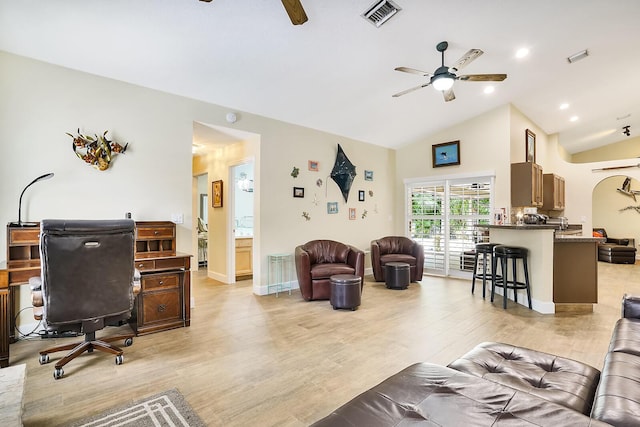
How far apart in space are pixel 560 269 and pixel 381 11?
3.96 meters

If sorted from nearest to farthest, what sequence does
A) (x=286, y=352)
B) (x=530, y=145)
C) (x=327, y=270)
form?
(x=286, y=352) → (x=327, y=270) → (x=530, y=145)

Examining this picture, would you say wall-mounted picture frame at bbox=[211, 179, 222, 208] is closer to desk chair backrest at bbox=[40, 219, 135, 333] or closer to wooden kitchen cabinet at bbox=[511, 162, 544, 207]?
desk chair backrest at bbox=[40, 219, 135, 333]

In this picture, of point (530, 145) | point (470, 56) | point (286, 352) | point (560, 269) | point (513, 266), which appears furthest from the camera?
point (530, 145)

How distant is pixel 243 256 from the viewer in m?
6.21

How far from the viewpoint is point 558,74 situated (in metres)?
5.00

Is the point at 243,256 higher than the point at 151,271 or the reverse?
the reverse

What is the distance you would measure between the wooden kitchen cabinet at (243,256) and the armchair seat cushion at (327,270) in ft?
6.14

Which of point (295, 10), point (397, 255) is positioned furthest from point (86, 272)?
point (397, 255)

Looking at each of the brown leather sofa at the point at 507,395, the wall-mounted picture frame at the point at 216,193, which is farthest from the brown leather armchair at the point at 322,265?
the brown leather sofa at the point at 507,395

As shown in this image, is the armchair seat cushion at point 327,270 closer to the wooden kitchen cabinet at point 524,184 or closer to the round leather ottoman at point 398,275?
the round leather ottoman at point 398,275

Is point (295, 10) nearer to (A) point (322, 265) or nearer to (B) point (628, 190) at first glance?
(A) point (322, 265)

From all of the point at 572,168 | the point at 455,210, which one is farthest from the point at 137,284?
Result: the point at 572,168

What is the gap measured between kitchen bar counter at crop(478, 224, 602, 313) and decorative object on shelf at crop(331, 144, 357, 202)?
287 centimetres

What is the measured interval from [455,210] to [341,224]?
2.40 meters
